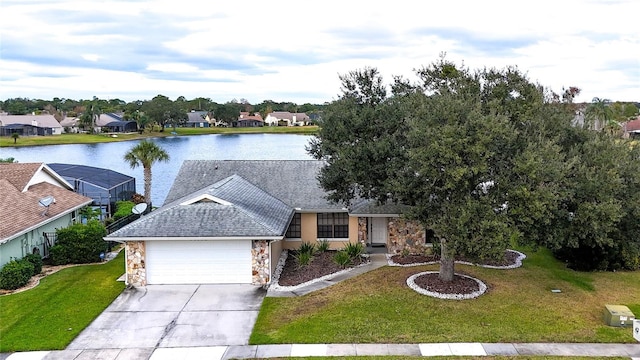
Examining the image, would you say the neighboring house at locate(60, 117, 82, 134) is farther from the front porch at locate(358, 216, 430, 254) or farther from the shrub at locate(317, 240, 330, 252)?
the front porch at locate(358, 216, 430, 254)

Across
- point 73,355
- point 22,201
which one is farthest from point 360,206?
point 22,201

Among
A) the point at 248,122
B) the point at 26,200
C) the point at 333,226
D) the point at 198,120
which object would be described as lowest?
the point at 333,226

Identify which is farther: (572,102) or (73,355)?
(572,102)

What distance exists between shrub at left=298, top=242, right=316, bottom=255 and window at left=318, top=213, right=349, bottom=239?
2.69 feet

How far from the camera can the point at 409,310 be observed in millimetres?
15000

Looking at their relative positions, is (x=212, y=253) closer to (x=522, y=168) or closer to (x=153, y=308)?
(x=153, y=308)

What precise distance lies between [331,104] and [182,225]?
280 inches

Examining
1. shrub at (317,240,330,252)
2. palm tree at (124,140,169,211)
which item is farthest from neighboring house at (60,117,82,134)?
shrub at (317,240,330,252)

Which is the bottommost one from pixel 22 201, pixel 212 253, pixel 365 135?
pixel 212 253

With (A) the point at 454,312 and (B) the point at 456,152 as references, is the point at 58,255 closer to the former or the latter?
(A) the point at 454,312

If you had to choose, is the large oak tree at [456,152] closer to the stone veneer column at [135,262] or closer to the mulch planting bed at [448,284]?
the mulch planting bed at [448,284]

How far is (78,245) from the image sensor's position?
20.7 meters

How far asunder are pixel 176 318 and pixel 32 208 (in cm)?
1019

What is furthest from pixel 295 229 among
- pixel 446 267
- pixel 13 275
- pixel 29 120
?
pixel 29 120
